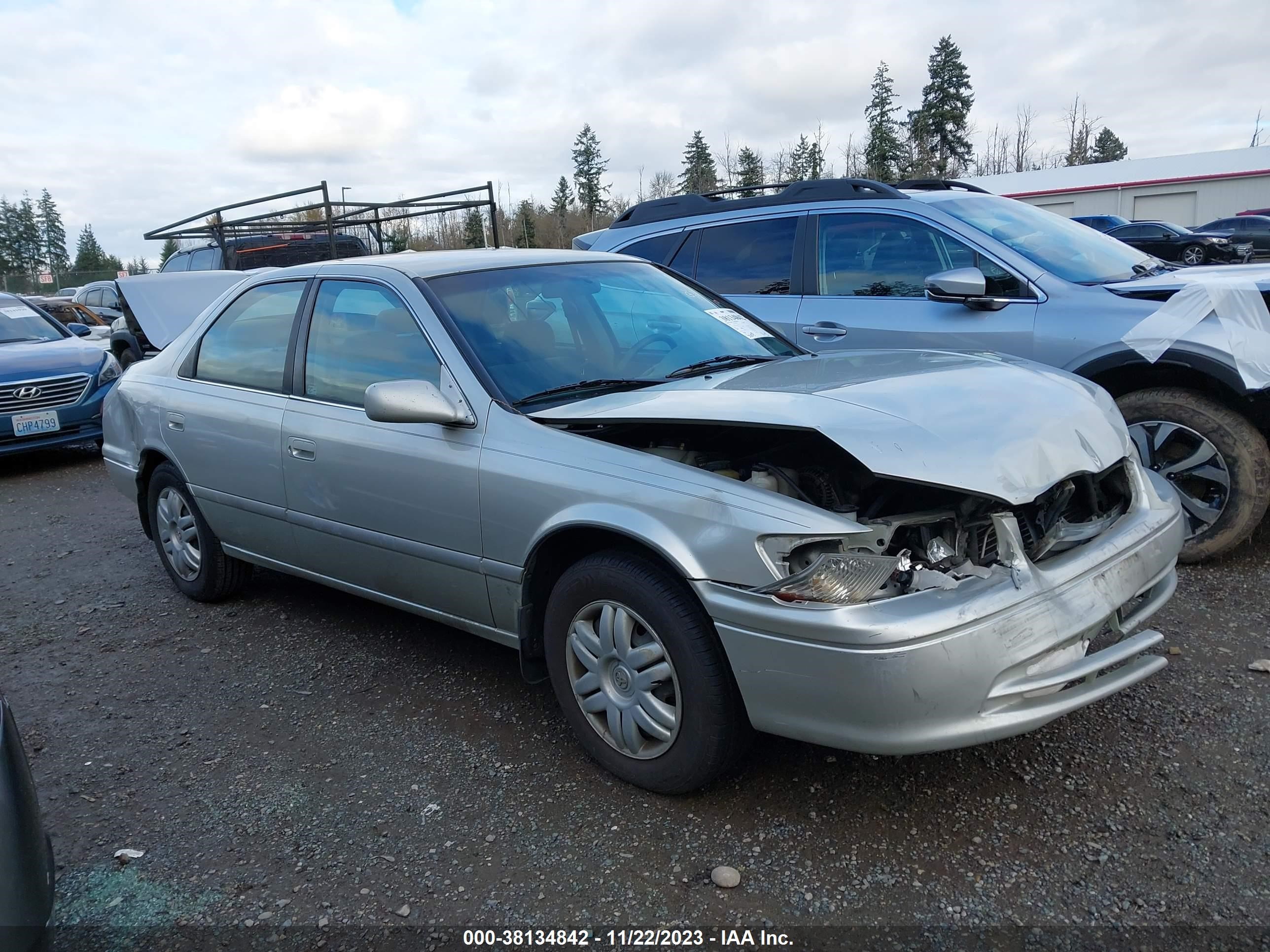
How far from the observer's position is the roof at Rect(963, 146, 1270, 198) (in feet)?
118

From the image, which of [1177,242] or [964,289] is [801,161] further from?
[964,289]

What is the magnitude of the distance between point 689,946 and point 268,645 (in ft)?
8.80

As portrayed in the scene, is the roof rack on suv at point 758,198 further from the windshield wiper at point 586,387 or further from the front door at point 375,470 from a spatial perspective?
the front door at point 375,470

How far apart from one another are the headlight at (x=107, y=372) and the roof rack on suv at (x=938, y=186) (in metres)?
7.30

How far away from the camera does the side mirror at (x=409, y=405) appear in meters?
3.04

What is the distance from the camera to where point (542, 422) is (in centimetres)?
302

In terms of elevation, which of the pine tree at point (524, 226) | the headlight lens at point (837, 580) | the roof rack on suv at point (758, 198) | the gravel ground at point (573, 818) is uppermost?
the pine tree at point (524, 226)

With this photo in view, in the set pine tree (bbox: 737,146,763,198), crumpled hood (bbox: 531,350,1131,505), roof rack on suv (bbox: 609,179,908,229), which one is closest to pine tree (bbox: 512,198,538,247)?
pine tree (bbox: 737,146,763,198)

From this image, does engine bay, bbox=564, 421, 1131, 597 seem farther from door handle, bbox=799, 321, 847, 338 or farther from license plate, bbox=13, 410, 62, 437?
license plate, bbox=13, 410, 62, 437

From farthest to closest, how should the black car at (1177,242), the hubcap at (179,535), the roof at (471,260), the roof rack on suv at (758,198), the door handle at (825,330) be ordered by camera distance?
the black car at (1177,242), the roof rack on suv at (758,198), the door handle at (825,330), the hubcap at (179,535), the roof at (471,260)

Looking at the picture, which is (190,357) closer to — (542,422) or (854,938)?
(542,422)

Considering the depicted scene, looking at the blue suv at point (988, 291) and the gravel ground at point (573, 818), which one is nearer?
the gravel ground at point (573, 818)

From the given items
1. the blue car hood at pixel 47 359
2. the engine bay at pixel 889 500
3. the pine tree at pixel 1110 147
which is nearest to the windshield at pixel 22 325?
the blue car hood at pixel 47 359

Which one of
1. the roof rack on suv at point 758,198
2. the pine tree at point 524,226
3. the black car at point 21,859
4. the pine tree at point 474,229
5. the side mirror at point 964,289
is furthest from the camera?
the pine tree at point 524,226
